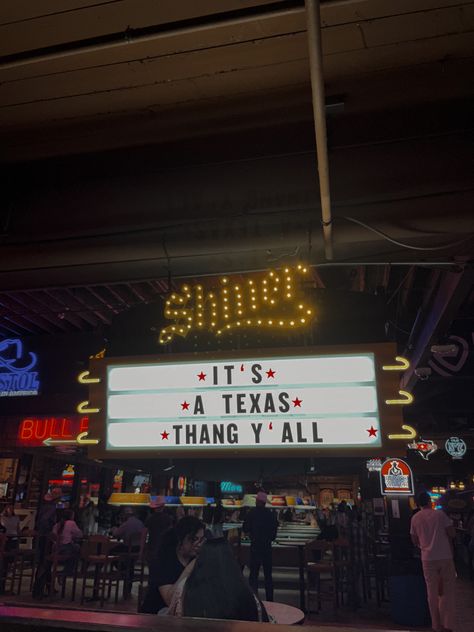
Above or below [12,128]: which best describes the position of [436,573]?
below

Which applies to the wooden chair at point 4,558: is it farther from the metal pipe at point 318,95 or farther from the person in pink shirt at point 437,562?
the metal pipe at point 318,95

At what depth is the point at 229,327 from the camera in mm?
3268

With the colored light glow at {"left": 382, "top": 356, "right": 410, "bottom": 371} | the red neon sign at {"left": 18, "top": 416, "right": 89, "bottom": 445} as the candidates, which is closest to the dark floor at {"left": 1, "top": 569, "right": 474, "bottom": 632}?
the red neon sign at {"left": 18, "top": 416, "right": 89, "bottom": 445}

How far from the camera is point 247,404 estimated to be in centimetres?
306

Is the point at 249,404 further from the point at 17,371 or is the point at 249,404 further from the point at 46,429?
the point at 46,429

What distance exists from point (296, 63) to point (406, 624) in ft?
25.1

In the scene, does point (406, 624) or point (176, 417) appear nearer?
point (176, 417)

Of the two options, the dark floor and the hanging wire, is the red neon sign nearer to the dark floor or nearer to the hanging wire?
the dark floor

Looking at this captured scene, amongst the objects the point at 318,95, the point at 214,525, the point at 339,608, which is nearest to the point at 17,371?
the point at 214,525

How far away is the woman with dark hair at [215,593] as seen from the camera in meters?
3.06

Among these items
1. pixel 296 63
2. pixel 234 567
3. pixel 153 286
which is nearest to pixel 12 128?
pixel 296 63

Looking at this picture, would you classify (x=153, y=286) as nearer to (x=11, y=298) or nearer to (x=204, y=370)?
(x=11, y=298)

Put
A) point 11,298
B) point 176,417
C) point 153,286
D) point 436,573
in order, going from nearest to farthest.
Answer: point 176,417 → point 436,573 → point 153,286 → point 11,298

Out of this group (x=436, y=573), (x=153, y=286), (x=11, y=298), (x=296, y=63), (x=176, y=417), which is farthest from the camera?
(x=11, y=298)
